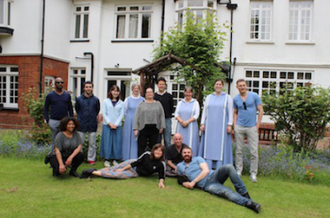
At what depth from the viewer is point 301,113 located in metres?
6.84

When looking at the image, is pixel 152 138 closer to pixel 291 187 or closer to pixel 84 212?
pixel 84 212

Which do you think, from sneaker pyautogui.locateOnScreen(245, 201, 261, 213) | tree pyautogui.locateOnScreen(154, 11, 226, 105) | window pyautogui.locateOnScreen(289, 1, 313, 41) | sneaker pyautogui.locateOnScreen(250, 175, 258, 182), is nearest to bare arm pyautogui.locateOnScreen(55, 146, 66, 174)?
sneaker pyautogui.locateOnScreen(245, 201, 261, 213)

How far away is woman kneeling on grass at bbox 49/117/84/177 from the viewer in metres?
5.08

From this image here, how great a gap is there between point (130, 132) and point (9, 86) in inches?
395

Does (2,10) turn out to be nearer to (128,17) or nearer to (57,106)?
(128,17)

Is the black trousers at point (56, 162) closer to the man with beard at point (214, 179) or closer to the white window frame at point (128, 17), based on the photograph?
the man with beard at point (214, 179)

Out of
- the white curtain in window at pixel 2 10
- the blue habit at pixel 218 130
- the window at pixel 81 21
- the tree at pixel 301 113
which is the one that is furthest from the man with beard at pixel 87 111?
the window at pixel 81 21

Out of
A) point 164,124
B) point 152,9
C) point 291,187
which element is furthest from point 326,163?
point 152,9

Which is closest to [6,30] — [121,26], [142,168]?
[121,26]

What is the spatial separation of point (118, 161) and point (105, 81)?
8.81 meters

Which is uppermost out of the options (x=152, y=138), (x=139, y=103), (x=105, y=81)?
(x=105, y=81)

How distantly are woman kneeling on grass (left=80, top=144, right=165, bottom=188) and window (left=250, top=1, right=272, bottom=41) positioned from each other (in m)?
10.2

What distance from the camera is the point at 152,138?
18.9ft

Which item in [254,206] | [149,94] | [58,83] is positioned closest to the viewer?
[254,206]
